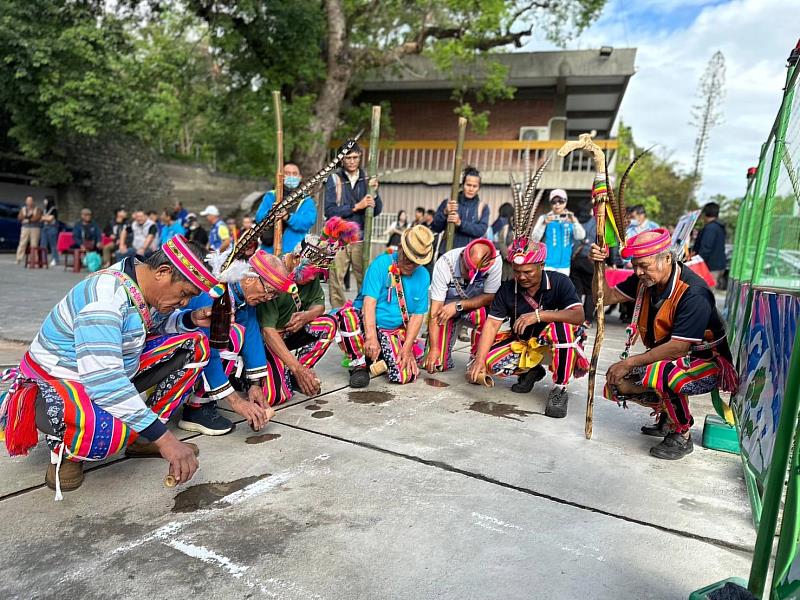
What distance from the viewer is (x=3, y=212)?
1652 centimetres

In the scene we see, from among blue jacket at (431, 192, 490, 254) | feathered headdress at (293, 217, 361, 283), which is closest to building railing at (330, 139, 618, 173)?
blue jacket at (431, 192, 490, 254)

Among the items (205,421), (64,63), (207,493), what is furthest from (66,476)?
(64,63)

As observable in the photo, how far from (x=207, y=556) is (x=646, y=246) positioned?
8.51ft

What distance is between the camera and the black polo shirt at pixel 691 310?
3.16m

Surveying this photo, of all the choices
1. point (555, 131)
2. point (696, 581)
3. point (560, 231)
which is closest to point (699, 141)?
point (555, 131)

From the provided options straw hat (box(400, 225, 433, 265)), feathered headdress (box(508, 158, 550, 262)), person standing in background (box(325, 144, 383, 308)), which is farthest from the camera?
person standing in background (box(325, 144, 383, 308))

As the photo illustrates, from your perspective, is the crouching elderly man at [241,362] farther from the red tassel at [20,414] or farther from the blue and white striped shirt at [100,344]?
the red tassel at [20,414]

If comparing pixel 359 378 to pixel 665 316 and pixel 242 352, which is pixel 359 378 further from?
pixel 665 316

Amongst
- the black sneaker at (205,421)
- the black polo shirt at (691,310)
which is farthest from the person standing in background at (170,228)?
the black polo shirt at (691,310)

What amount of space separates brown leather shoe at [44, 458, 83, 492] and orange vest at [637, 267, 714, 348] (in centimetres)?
305

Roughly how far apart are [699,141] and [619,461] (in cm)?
3265

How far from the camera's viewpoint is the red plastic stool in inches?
510

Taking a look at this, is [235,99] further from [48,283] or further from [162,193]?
[162,193]

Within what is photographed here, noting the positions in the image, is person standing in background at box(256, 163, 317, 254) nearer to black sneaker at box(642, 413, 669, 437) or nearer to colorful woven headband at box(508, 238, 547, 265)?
colorful woven headband at box(508, 238, 547, 265)
